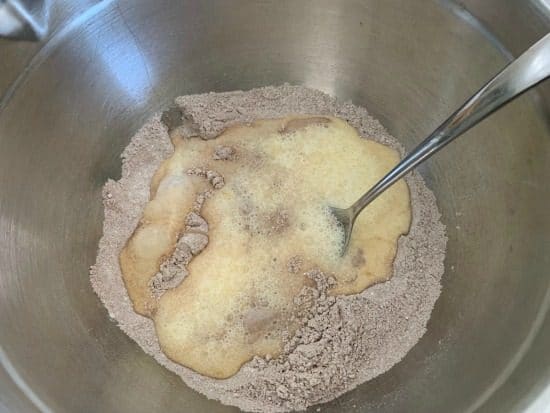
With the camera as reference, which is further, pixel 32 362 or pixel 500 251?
pixel 500 251

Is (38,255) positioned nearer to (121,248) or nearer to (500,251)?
(121,248)

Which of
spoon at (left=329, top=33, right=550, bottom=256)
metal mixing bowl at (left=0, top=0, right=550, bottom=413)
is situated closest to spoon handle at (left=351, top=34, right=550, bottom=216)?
spoon at (left=329, top=33, right=550, bottom=256)

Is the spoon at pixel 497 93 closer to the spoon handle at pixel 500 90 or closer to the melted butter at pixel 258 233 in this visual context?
the spoon handle at pixel 500 90

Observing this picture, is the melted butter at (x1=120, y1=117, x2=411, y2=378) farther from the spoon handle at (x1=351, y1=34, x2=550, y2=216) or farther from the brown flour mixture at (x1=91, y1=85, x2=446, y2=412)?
the spoon handle at (x1=351, y1=34, x2=550, y2=216)

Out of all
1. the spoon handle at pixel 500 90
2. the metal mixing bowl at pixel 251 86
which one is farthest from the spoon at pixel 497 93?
the metal mixing bowl at pixel 251 86

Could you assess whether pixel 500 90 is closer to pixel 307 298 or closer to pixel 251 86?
pixel 307 298

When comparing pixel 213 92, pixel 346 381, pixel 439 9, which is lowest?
pixel 346 381

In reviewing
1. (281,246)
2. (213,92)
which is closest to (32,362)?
(281,246)
